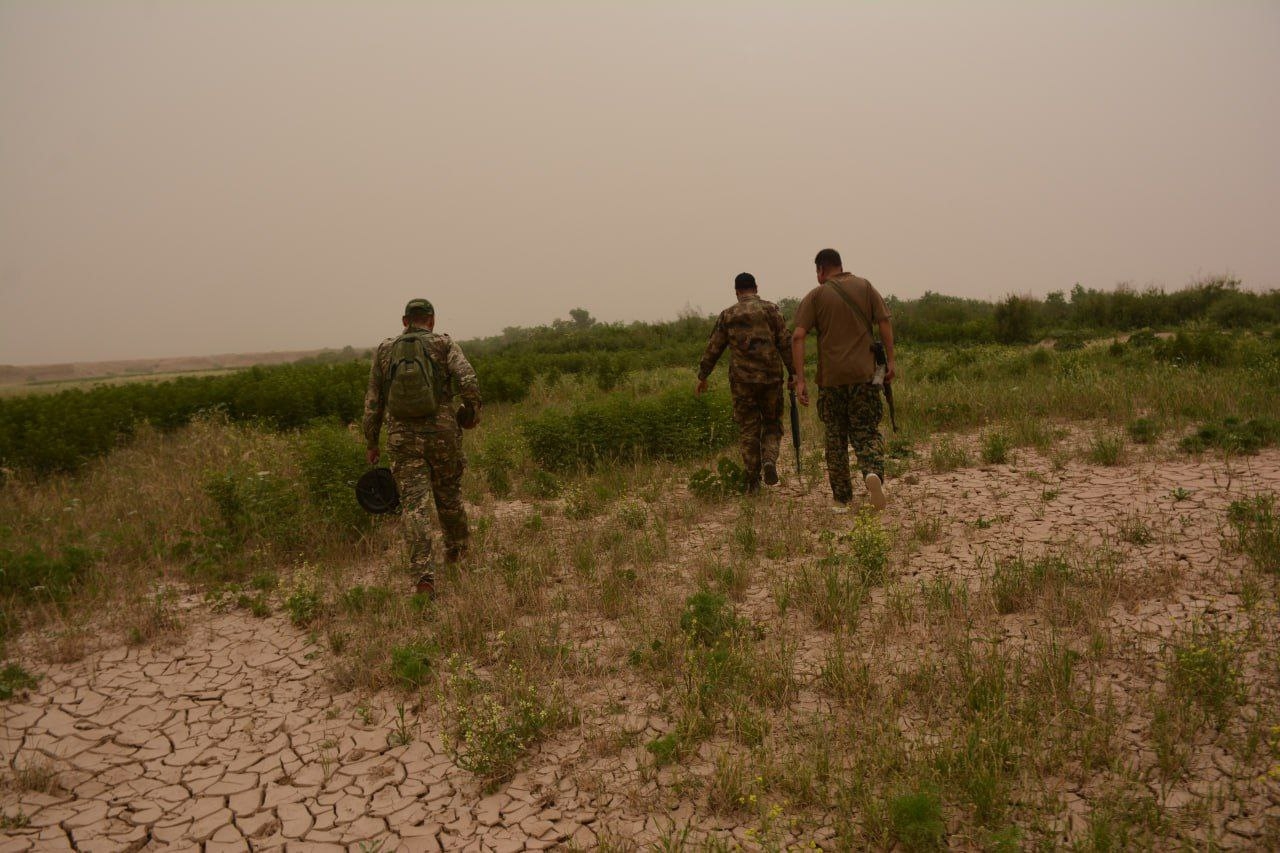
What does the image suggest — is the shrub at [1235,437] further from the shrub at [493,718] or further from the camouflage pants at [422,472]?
the camouflage pants at [422,472]

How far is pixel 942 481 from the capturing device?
6816 millimetres

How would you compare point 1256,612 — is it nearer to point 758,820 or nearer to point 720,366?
point 758,820

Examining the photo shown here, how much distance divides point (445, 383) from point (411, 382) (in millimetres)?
348

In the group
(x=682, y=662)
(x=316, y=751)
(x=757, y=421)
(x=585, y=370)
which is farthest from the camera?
(x=585, y=370)

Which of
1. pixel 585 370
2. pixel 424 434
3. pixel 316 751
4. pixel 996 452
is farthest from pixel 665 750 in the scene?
pixel 585 370

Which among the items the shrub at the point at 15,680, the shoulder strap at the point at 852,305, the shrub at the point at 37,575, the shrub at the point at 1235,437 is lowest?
the shrub at the point at 15,680

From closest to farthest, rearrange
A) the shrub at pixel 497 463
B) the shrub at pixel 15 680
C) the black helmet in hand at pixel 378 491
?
the shrub at pixel 15 680
the black helmet in hand at pixel 378 491
the shrub at pixel 497 463

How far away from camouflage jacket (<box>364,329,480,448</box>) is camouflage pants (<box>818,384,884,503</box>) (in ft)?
9.62

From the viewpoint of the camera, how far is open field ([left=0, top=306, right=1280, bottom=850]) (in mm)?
2855

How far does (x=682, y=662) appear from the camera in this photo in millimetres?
3971

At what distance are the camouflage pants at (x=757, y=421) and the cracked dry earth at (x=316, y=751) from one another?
5.99 feet

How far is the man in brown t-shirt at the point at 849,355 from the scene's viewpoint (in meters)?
5.85

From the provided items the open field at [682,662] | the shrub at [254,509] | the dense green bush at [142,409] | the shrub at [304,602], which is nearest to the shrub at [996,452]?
the open field at [682,662]

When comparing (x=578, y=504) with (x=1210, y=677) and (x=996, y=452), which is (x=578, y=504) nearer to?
(x=996, y=452)
